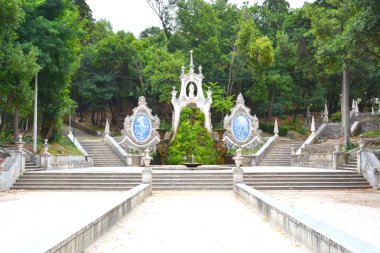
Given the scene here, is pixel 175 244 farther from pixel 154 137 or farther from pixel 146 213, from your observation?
pixel 154 137

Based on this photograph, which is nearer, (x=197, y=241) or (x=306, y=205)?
(x=197, y=241)

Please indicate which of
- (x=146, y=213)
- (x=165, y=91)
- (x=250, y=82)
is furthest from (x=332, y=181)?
(x=250, y=82)

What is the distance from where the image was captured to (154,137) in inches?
1281

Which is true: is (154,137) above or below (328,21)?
below

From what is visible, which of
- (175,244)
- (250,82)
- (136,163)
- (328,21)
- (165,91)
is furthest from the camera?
(250,82)

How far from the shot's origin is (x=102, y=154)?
32.2 metres

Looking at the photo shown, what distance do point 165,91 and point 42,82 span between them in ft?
46.4

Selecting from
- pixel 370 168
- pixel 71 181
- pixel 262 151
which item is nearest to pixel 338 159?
pixel 370 168

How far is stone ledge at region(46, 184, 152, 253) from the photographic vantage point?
6120 mm

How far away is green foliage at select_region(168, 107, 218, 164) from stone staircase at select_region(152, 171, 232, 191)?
382 inches

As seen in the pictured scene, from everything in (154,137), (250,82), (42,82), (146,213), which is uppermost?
(250,82)

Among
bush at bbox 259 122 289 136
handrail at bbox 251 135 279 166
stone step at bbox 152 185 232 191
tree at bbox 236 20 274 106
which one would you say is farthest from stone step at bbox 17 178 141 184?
bush at bbox 259 122 289 136

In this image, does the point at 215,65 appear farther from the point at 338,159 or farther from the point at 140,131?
the point at 338,159

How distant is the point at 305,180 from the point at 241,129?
47.3ft
